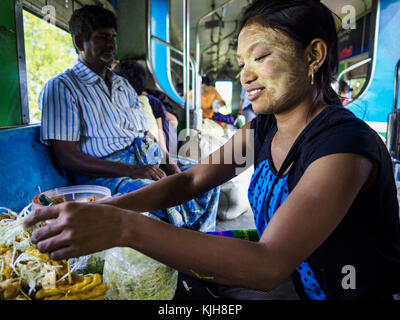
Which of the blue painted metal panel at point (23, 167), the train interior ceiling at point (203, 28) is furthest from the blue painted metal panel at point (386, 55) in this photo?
the blue painted metal panel at point (23, 167)

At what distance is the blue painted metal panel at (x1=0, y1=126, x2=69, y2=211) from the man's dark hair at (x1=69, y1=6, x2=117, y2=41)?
0.72 meters

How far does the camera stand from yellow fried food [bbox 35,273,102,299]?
1.97 ft

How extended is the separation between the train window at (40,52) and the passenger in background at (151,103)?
1.91 feet

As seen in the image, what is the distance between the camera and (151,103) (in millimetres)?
3174

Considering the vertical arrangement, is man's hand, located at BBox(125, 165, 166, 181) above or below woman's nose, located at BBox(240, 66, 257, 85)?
below

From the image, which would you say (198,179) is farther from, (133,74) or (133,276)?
(133,74)

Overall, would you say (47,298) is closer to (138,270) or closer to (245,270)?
(138,270)

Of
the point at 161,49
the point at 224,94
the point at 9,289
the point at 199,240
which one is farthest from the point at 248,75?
the point at 224,94

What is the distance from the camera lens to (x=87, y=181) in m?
1.89

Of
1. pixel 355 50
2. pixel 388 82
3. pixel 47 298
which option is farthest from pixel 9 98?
pixel 355 50

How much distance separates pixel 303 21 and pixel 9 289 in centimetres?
102

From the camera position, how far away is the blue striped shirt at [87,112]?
1.70 meters

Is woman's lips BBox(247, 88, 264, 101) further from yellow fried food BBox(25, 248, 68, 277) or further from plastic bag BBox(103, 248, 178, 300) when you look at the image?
yellow fried food BBox(25, 248, 68, 277)

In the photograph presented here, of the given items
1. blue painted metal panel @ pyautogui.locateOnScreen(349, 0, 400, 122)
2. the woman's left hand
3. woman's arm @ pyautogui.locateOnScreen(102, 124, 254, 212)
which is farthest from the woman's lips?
blue painted metal panel @ pyautogui.locateOnScreen(349, 0, 400, 122)
